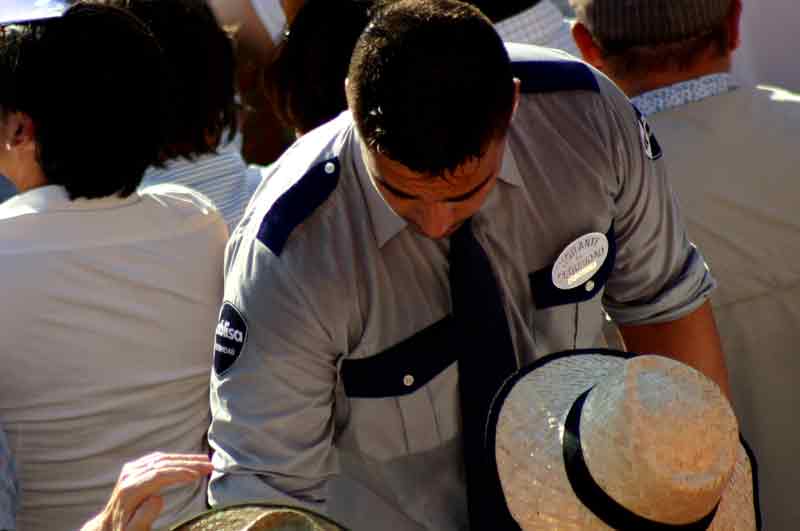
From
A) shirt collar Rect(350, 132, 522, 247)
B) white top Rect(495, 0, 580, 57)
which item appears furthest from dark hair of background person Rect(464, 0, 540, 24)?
shirt collar Rect(350, 132, 522, 247)

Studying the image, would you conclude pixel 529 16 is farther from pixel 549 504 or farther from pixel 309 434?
pixel 549 504

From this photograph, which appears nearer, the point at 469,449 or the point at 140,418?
the point at 469,449

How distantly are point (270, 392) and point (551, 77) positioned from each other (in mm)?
658

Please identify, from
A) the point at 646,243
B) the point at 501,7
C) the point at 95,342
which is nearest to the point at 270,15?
the point at 501,7

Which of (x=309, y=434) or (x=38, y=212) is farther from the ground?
(x=38, y=212)

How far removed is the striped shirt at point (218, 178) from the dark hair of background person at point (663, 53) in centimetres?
92

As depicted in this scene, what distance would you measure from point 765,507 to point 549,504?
1.17 metres

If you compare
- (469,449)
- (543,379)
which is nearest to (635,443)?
(543,379)

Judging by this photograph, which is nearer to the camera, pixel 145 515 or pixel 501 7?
pixel 145 515

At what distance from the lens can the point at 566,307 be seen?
2.20m

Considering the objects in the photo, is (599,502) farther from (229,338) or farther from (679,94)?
(679,94)

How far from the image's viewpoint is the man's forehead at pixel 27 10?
2.29 m

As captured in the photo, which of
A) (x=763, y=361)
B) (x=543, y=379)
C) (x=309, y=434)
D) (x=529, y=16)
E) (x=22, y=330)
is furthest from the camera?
(x=529, y=16)

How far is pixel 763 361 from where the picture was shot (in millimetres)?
2721
